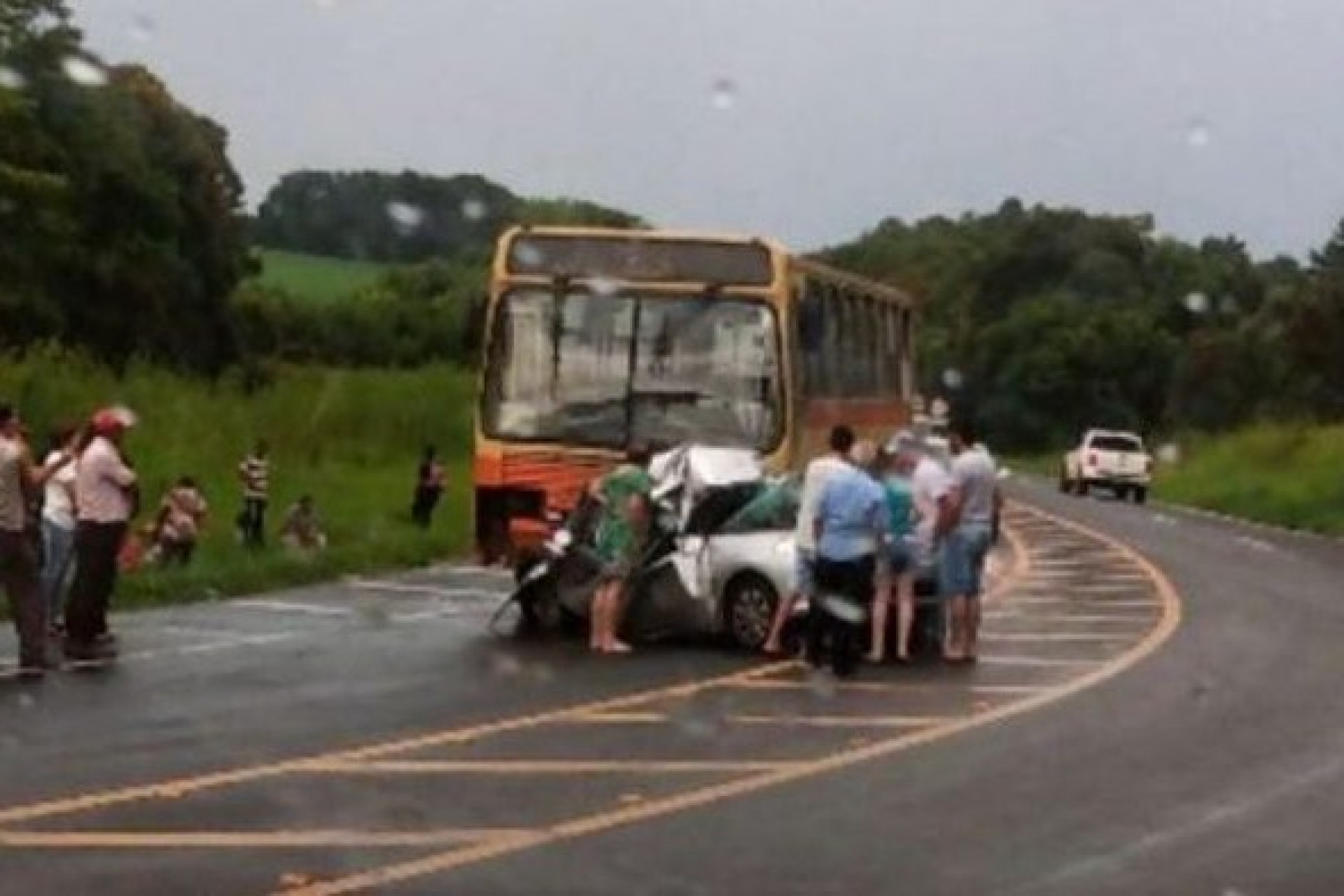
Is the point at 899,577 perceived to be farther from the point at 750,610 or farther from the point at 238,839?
the point at 238,839

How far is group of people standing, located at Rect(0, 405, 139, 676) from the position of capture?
715 inches

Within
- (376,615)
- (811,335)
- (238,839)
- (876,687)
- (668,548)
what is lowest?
(376,615)

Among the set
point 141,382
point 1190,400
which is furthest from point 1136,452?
point 141,382

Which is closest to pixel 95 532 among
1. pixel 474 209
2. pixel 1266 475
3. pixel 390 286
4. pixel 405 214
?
pixel 474 209

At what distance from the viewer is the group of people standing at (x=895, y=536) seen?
18953 mm

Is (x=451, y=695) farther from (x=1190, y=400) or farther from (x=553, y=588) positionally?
(x=1190, y=400)

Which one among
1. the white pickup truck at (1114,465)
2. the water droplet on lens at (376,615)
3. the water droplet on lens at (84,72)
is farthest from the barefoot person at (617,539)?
the white pickup truck at (1114,465)

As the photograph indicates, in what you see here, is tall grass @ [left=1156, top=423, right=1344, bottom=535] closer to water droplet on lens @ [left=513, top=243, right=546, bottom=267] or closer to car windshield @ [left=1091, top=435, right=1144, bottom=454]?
car windshield @ [left=1091, top=435, right=1144, bottom=454]

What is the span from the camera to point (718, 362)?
23562mm

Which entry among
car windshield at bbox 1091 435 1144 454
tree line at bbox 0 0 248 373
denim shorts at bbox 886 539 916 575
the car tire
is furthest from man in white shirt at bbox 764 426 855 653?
car windshield at bbox 1091 435 1144 454

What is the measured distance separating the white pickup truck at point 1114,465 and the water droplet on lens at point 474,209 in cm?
2178

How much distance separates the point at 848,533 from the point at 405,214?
94.8 ft

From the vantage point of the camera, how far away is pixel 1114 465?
212 ft

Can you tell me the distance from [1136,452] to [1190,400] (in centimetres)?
2048
